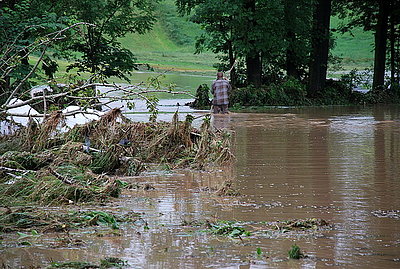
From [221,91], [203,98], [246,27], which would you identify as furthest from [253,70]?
[221,91]

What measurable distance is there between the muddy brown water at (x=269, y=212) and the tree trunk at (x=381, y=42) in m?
19.9

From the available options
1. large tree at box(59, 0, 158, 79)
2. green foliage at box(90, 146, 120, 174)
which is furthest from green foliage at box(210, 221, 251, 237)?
large tree at box(59, 0, 158, 79)

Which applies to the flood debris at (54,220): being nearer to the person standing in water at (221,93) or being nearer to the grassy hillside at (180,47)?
the person standing in water at (221,93)

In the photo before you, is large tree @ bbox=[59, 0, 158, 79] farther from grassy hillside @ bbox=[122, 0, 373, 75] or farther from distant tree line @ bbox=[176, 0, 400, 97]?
grassy hillside @ bbox=[122, 0, 373, 75]

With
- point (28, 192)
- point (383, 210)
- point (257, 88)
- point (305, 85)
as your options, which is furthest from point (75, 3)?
point (383, 210)

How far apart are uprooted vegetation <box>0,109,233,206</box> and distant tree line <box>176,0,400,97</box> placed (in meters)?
17.0

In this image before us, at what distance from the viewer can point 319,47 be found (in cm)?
3331

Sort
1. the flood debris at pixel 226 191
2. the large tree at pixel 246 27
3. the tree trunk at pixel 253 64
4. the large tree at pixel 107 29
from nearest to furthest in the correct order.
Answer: the flood debris at pixel 226 191, the large tree at pixel 107 29, the large tree at pixel 246 27, the tree trunk at pixel 253 64

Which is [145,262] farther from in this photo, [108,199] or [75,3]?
[75,3]

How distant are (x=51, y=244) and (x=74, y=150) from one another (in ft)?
14.9

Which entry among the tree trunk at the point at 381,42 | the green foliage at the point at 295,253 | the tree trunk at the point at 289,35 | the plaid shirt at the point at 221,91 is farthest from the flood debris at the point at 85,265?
the tree trunk at the point at 381,42

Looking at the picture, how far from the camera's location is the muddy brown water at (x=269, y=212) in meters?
6.37

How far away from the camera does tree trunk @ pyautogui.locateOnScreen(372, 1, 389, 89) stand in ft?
113

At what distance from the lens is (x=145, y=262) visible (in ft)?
20.5
